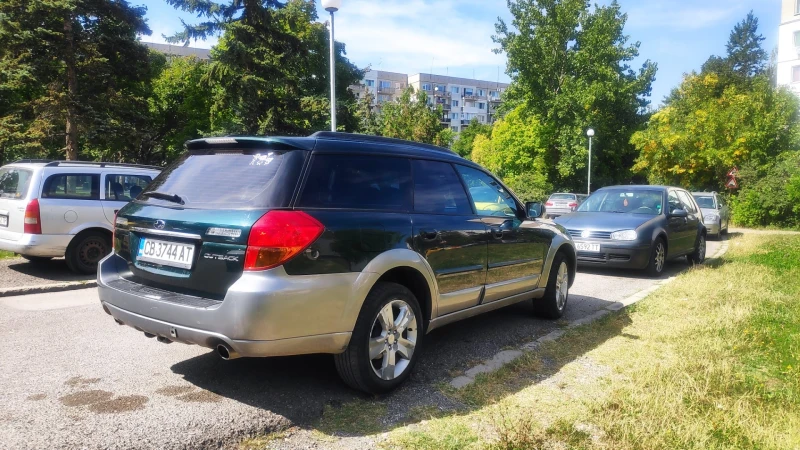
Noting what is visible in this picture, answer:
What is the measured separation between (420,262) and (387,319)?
50cm

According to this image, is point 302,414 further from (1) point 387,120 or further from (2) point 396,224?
(1) point 387,120

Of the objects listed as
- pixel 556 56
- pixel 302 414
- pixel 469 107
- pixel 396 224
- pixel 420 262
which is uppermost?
pixel 469 107

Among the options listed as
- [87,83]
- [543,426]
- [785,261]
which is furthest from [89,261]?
[87,83]

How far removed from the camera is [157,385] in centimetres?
400

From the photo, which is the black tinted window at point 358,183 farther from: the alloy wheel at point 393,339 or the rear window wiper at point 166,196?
the rear window wiper at point 166,196

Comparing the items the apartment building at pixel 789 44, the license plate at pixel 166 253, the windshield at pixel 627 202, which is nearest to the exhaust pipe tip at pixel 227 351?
the license plate at pixel 166 253

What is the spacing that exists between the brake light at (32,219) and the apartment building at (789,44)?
6993 centimetres

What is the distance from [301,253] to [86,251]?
6.89 metres

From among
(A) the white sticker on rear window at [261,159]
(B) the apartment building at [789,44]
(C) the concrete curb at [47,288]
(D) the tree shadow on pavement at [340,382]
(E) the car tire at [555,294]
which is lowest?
(D) the tree shadow on pavement at [340,382]

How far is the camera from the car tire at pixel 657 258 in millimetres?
9664

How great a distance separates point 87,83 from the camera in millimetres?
23688

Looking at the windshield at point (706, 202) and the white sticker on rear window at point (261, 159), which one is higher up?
the white sticker on rear window at point (261, 159)

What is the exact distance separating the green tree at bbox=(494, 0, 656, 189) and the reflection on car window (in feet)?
121

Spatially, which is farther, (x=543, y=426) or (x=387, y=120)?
(x=387, y=120)
